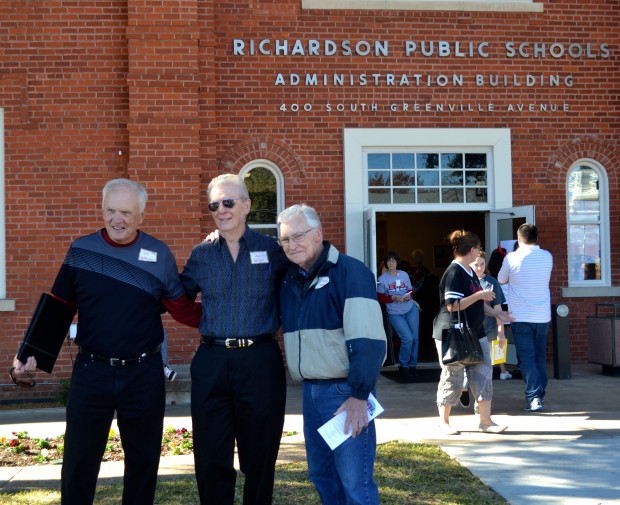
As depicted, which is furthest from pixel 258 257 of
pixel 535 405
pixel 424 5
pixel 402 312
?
pixel 424 5

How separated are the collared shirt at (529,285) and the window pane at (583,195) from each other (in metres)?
4.08

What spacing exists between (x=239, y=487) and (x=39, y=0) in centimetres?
786

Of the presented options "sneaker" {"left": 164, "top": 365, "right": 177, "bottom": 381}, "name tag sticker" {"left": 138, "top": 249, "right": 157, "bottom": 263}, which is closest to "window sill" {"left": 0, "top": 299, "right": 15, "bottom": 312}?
"sneaker" {"left": 164, "top": 365, "right": 177, "bottom": 381}

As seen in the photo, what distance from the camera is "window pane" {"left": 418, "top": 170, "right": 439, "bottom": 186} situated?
12516 mm

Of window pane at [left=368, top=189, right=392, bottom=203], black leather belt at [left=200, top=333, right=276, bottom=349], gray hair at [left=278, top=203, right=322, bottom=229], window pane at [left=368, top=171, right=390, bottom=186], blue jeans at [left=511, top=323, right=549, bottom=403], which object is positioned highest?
window pane at [left=368, top=171, right=390, bottom=186]

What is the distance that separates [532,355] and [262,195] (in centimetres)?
481

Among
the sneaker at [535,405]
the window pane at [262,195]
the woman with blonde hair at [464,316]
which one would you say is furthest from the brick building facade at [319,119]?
the woman with blonde hair at [464,316]

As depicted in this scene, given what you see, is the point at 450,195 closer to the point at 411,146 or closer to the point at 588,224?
the point at 411,146

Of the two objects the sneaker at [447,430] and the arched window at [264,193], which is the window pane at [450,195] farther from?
the sneaker at [447,430]

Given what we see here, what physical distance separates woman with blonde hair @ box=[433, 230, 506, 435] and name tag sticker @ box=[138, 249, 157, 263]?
3351mm

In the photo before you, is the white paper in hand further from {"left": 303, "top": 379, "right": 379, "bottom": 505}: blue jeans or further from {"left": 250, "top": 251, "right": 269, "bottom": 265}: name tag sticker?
{"left": 250, "top": 251, "right": 269, "bottom": 265}: name tag sticker

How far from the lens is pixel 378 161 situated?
12.5 m

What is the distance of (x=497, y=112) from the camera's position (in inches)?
493

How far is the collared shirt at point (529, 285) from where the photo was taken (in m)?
8.97
